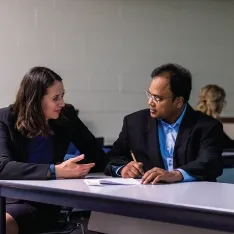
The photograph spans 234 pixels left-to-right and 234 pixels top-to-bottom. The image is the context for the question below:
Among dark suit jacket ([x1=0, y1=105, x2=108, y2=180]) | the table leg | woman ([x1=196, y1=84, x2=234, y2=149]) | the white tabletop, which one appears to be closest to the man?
dark suit jacket ([x1=0, y1=105, x2=108, y2=180])

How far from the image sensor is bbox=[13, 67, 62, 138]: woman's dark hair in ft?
8.62

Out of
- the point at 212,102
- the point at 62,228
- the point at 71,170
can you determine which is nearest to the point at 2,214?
the point at 71,170

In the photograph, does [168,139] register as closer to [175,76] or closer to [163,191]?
[175,76]

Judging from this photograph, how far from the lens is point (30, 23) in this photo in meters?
4.80

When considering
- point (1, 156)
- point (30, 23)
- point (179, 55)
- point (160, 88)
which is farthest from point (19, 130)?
point (179, 55)

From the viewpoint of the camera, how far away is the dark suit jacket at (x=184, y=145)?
8.21 ft

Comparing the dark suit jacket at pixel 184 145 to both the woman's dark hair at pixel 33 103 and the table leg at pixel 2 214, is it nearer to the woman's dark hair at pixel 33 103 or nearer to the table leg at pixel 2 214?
the woman's dark hair at pixel 33 103

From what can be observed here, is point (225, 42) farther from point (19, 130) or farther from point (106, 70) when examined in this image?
point (19, 130)

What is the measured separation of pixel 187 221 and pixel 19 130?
1103 mm

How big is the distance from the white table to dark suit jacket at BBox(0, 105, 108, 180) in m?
0.11

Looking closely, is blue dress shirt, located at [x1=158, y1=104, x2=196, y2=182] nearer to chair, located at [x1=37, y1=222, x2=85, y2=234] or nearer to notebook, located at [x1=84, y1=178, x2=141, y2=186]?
notebook, located at [x1=84, y1=178, x2=141, y2=186]

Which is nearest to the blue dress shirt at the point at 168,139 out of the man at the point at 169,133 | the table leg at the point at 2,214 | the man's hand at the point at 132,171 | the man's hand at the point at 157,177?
the man at the point at 169,133

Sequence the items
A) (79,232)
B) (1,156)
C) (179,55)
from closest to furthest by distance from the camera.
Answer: (1,156), (79,232), (179,55)

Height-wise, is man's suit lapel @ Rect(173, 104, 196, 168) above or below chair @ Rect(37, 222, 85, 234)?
above
